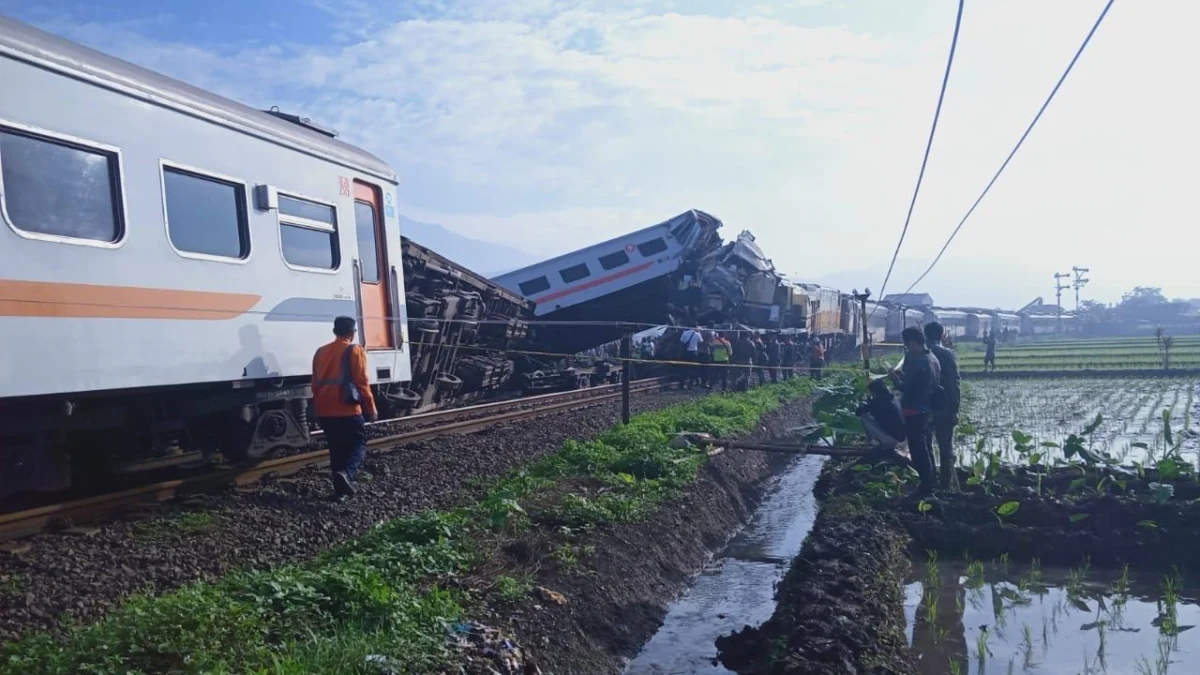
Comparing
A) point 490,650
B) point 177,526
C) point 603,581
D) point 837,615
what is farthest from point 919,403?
point 177,526

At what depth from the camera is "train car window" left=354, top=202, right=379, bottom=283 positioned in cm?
923

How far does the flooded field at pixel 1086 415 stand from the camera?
1112cm

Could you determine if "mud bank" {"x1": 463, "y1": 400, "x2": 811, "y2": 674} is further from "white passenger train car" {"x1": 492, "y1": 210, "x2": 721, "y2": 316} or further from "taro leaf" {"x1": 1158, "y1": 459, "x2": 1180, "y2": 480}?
"white passenger train car" {"x1": 492, "y1": 210, "x2": 721, "y2": 316}

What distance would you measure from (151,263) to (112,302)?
0.47 metres

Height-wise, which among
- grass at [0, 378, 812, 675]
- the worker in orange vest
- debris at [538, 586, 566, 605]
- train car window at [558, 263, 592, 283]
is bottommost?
debris at [538, 586, 566, 605]

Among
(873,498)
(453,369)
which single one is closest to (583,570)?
(873,498)

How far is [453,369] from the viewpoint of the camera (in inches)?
531

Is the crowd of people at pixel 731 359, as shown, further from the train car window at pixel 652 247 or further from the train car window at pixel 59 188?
the train car window at pixel 59 188

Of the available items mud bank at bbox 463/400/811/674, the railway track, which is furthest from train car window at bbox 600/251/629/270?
mud bank at bbox 463/400/811/674

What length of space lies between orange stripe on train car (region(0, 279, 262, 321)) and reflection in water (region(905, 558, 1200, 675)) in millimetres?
5479

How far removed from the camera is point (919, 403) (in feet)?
26.4

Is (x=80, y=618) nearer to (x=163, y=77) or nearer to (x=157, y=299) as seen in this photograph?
(x=157, y=299)

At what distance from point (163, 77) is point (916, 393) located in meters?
6.73

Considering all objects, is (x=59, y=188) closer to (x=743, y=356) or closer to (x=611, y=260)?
(x=611, y=260)
